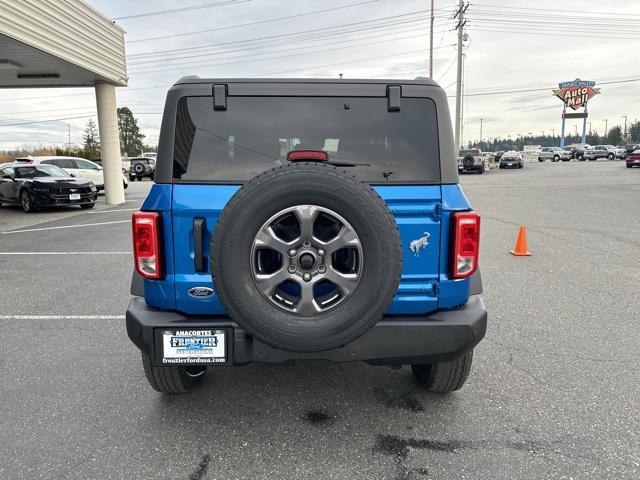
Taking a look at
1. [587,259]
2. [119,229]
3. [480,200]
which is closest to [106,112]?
[119,229]

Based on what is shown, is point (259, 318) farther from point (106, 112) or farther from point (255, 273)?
point (106, 112)

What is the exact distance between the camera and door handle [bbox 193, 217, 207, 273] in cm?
251

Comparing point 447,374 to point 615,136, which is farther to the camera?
point 615,136

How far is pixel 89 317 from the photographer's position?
4.81 meters

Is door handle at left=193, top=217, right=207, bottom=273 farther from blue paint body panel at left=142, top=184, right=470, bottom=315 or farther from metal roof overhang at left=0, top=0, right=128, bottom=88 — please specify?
metal roof overhang at left=0, top=0, right=128, bottom=88

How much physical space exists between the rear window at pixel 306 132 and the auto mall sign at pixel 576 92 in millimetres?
78804

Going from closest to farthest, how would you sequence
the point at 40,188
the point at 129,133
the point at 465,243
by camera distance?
1. the point at 465,243
2. the point at 40,188
3. the point at 129,133

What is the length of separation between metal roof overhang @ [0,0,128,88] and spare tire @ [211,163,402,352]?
10.4 m

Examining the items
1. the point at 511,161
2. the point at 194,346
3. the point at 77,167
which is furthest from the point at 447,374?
the point at 511,161

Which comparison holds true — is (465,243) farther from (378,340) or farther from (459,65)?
(459,65)

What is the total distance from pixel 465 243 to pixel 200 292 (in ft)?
4.85

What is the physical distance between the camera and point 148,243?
8.41 ft

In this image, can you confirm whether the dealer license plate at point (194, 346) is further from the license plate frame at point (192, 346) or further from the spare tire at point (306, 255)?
the spare tire at point (306, 255)

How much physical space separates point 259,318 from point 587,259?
667cm
